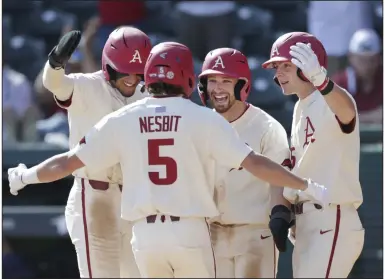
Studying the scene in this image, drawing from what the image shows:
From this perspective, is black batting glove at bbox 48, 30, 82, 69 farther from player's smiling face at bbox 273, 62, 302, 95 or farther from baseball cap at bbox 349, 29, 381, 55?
baseball cap at bbox 349, 29, 381, 55

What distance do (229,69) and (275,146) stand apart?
468mm

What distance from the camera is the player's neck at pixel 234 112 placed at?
555cm

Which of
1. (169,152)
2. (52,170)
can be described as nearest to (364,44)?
(169,152)

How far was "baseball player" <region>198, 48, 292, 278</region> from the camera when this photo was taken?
5.46 m

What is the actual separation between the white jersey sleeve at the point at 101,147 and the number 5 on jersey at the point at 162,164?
0.19m

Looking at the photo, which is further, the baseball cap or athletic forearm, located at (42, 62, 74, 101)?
the baseball cap

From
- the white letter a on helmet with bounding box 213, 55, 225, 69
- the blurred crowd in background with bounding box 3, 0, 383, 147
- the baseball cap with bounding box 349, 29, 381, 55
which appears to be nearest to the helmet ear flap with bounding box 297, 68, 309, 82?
the white letter a on helmet with bounding box 213, 55, 225, 69

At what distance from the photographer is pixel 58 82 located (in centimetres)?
541

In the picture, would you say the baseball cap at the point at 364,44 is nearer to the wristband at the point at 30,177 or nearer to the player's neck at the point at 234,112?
the player's neck at the point at 234,112

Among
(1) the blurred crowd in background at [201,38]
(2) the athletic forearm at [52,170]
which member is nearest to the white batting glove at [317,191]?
(2) the athletic forearm at [52,170]

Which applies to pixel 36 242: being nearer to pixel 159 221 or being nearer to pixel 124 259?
pixel 124 259

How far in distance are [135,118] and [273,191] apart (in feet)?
3.17

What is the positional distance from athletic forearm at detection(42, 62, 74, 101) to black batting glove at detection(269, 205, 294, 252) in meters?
1.25

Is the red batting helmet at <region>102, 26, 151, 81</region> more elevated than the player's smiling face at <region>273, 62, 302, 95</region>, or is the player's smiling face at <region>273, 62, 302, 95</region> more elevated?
the red batting helmet at <region>102, 26, 151, 81</region>
